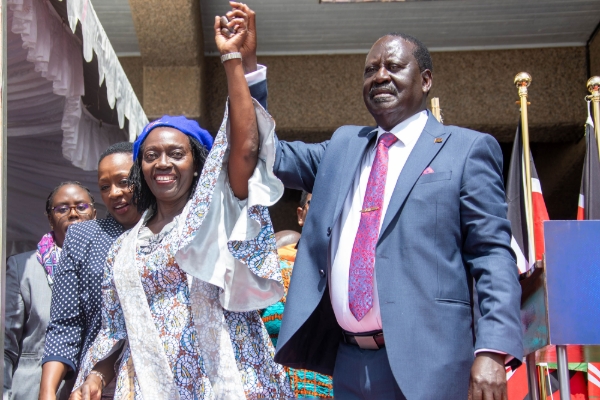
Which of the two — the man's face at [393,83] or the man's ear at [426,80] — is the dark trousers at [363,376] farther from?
the man's ear at [426,80]

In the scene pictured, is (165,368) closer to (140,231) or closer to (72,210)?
(140,231)

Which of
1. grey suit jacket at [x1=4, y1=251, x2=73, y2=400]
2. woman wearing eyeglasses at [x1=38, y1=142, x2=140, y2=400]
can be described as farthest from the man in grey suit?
grey suit jacket at [x1=4, y1=251, x2=73, y2=400]

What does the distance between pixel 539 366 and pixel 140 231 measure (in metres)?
1.55

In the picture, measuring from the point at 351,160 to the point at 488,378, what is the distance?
865 mm

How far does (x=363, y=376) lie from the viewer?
243 centimetres

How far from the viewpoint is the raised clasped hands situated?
8.89 feet

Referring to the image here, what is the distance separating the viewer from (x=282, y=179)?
9.09 ft

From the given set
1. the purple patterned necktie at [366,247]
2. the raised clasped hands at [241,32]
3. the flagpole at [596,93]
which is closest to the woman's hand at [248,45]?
the raised clasped hands at [241,32]

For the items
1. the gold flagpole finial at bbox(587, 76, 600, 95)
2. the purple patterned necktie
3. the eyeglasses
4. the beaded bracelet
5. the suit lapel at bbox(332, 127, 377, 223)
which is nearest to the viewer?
the purple patterned necktie

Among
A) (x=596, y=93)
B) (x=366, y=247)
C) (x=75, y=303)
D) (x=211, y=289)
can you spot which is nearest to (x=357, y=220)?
(x=366, y=247)

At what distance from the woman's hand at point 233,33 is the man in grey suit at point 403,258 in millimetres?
162

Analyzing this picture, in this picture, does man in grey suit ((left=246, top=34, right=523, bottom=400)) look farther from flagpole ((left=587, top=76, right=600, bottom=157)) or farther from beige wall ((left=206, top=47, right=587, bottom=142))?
beige wall ((left=206, top=47, right=587, bottom=142))

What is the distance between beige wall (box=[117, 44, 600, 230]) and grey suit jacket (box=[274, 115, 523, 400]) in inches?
183

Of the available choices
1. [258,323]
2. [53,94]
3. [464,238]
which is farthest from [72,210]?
[464,238]
